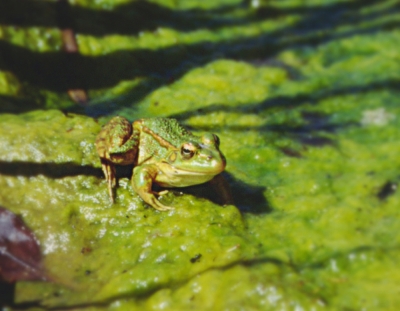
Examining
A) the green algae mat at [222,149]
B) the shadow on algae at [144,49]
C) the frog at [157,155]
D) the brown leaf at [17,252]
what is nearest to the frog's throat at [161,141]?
the frog at [157,155]

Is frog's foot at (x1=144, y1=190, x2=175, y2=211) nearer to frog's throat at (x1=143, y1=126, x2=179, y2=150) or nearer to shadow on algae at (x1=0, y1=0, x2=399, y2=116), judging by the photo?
frog's throat at (x1=143, y1=126, x2=179, y2=150)

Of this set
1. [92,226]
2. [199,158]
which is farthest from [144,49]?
[92,226]

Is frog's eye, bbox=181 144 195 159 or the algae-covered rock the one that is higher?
frog's eye, bbox=181 144 195 159

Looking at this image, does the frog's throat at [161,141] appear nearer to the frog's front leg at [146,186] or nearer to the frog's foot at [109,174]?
the frog's front leg at [146,186]

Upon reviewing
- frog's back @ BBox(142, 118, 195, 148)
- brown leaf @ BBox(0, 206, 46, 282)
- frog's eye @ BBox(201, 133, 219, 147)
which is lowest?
brown leaf @ BBox(0, 206, 46, 282)

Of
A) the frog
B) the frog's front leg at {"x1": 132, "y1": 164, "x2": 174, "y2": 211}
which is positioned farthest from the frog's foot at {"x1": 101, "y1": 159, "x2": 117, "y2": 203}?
the frog's front leg at {"x1": 132, "y1": 164, "x2": 174, "y2": 211}

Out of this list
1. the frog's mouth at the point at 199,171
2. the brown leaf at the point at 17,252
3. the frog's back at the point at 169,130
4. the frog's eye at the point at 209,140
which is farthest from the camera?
the frog's back at the point at 169,130

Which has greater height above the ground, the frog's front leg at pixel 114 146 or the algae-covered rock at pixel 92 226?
the frog's front leg at pixel 114 146
